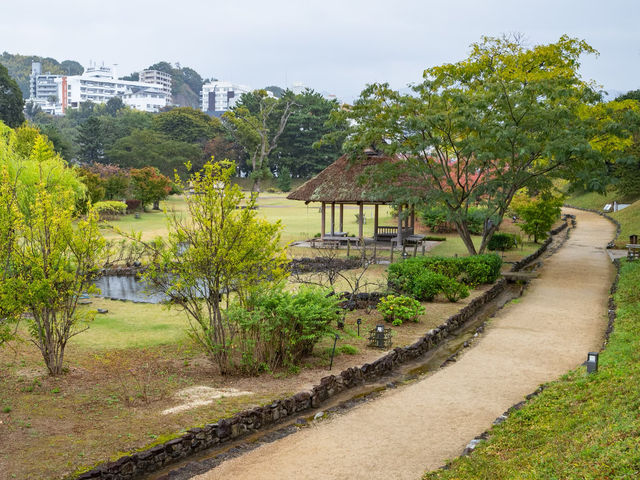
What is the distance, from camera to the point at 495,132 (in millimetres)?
18328

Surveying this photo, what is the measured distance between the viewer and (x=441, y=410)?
7.96 metres

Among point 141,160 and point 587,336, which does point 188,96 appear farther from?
point 587,336

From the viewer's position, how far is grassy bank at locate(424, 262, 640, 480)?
5.00 meters

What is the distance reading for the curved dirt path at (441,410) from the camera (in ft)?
20.8

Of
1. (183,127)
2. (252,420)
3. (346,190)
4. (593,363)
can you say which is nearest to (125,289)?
(252,420)

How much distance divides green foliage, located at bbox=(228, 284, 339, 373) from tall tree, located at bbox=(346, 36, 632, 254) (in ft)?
34.5

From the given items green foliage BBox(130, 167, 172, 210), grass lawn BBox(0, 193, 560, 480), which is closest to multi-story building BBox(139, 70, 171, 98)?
green foliage BBox(130, 167, 172, 210)

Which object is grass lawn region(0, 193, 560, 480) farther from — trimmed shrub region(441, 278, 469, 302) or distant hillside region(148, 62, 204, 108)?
distant hillside region(148, 62, 204, 108)

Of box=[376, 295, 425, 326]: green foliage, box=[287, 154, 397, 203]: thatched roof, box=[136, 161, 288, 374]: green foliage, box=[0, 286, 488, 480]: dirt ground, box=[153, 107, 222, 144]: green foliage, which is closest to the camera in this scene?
box=[0, 286, 488, 480]: dirt ground

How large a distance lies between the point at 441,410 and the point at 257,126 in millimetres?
45672

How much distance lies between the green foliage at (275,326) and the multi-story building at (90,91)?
15614 cm

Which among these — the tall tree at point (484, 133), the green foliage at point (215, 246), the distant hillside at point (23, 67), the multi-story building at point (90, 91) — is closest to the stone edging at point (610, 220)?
the tall tree at point (484, 133)

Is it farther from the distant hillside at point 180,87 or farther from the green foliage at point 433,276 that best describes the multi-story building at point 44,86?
the green foliage at point 433,276

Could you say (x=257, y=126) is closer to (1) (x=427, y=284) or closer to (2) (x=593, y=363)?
(1) (x=427, y=284)
